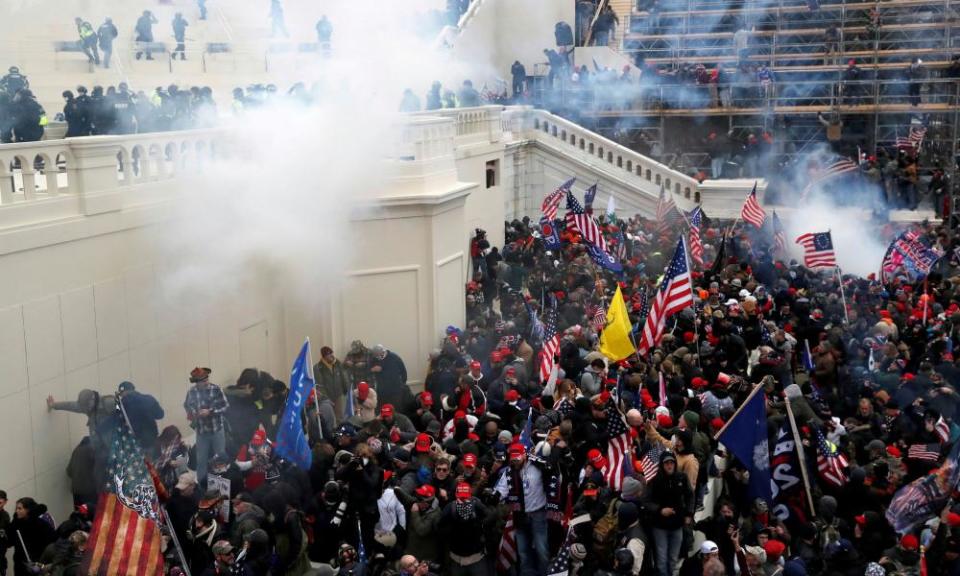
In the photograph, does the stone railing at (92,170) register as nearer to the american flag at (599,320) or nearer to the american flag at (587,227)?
the american flag at (599,320)

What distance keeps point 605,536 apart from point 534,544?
37.8 inches

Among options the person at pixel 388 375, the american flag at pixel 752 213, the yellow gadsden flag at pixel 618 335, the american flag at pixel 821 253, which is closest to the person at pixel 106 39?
the person at pixel 388 375

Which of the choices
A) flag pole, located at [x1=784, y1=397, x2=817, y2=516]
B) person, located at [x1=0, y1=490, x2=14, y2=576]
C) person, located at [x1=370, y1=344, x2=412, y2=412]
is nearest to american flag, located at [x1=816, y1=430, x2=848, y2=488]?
flag pole, located at [x1=784, y1=397, x2=817, y2=516]

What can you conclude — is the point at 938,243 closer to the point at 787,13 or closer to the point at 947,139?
the point at 947,139

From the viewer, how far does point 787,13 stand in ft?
109

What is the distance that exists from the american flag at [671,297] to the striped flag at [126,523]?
21.2ft

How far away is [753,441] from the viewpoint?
982cm

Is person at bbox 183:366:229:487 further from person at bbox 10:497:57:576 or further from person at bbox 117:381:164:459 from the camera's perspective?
person at bbox 10:497:57:576

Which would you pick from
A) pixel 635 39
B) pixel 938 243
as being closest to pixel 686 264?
pixel 938 243

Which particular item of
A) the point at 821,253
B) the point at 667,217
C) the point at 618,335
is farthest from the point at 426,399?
the point at 667,217

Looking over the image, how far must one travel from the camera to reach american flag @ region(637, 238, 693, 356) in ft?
43.7

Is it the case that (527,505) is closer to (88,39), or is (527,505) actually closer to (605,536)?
(605,536)

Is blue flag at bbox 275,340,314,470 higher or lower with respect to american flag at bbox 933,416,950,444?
higher

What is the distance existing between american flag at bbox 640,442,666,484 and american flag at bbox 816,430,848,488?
1417 millimetres
